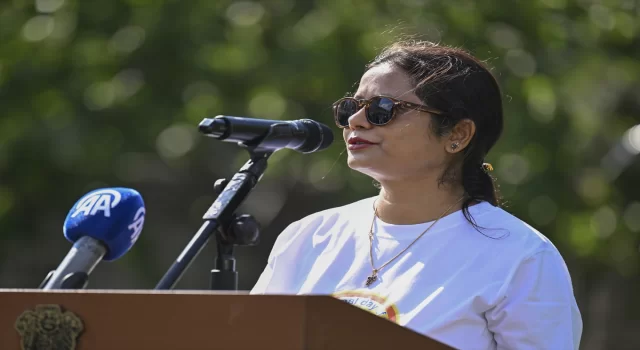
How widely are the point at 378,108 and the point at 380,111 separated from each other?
0.01 m

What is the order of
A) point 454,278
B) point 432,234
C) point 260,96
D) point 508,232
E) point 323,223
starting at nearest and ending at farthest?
point 454,278, point 508,232, point 432,234, point 323,223, point 260,96

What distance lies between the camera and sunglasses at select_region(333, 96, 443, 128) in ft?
10.3

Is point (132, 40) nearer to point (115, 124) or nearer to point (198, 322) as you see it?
point (115, 124)

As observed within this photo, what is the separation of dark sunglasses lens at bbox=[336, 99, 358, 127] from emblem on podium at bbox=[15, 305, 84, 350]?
1496mm

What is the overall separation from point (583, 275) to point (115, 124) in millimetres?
4199

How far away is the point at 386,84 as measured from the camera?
3.23 metres

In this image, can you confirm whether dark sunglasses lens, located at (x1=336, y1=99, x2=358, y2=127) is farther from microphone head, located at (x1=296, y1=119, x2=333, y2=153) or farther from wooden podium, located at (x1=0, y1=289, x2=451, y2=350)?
wooden podium, located at (x1=0, y1=289, x2=451, y2=350)

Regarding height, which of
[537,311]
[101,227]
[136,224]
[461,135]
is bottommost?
[537,311]

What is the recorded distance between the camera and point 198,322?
71.3 inches

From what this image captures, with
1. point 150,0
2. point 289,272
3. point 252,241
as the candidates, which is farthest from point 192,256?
point 150,0

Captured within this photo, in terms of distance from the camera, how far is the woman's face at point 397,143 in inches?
123

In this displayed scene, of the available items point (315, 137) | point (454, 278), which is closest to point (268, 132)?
point (315, 137)

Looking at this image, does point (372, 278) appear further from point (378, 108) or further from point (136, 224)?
point (136, 224)

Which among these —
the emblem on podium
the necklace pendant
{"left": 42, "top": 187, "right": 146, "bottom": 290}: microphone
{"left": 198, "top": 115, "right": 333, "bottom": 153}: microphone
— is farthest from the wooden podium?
the necklace pendant
